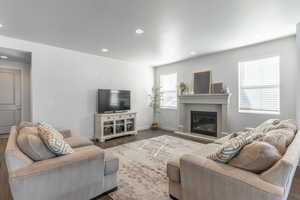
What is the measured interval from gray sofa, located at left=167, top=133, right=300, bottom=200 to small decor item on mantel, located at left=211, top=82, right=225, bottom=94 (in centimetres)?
289

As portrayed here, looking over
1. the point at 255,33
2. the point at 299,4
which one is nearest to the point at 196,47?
the point at 255,33

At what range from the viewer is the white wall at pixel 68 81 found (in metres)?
3.61

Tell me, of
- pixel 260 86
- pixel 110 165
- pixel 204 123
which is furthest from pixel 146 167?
pixel 260 86

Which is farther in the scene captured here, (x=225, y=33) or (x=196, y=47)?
(x=196, y=47)

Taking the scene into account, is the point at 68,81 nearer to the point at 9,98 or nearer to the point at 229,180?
the point at 9,98

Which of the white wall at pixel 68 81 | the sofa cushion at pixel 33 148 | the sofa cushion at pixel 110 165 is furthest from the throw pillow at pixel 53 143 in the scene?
the white wall at pixel 68 81

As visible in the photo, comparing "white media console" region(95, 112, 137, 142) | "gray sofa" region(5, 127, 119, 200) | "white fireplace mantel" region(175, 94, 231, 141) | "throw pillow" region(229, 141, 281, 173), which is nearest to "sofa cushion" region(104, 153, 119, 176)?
"gray sofa" region(5, 127, 119, 200)

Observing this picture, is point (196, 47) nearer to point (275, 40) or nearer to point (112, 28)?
point (275, 40)

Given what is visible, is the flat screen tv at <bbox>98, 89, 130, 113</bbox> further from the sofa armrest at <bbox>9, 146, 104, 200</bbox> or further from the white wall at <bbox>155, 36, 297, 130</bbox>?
the sofa armrest at <bbox>9, 146, 104, 200</bbox>

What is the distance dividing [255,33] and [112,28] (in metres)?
2.94

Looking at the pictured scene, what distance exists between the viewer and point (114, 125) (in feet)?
15.1

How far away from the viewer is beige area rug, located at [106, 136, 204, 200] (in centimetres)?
193

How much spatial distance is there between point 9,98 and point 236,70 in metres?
7.26

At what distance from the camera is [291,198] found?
6.06ft
